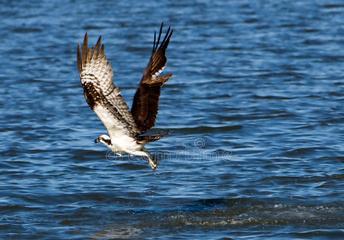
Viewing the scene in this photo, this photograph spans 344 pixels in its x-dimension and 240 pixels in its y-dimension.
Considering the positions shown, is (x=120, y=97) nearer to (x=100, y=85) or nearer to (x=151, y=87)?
(x=100, y=85)

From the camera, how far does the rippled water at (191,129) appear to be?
8.70m

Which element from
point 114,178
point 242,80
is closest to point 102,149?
point 114,178

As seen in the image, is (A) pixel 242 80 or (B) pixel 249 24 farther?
(B) pixel 249 24

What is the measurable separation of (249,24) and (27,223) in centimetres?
1145

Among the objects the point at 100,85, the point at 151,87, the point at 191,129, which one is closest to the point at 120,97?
the point at 100,85

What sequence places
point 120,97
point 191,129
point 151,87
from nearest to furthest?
point 120,97 → point 151,87 → point 191,129

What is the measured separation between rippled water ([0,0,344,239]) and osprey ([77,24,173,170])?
82 cm

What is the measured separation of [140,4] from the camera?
71.8ft

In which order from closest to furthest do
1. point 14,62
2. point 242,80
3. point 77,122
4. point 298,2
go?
point 77,122 < point 242,80 < point 14,62 < point 298,2

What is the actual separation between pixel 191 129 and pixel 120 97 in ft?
14.8

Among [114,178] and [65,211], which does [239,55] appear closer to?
[114,178]

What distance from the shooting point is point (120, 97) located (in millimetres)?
7836

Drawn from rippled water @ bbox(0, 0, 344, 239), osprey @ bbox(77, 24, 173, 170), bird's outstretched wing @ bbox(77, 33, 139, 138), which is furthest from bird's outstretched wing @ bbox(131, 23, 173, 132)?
rippled water @ bbox(0, 0, 344, 239)

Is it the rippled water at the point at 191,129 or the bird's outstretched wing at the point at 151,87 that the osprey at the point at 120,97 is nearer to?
the bird's outstretched wing at the point at 151,87
